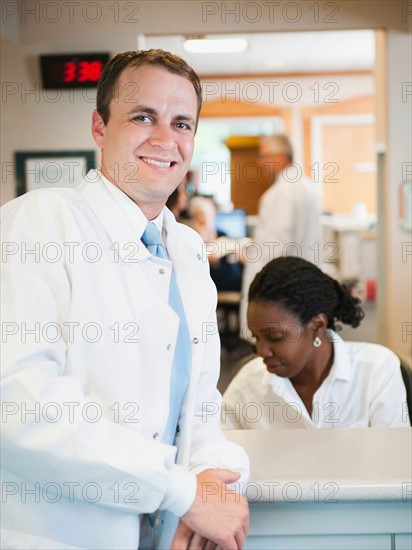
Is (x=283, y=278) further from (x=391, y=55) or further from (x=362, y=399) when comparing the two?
(x=391, y=55)

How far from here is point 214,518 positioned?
3.34 feet

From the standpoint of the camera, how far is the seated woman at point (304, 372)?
1.79 metres

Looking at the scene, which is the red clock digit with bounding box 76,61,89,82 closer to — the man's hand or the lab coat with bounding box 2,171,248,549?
the lab coat with bounding box 2,171,248,549

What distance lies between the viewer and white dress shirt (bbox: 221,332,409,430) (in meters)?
1.77

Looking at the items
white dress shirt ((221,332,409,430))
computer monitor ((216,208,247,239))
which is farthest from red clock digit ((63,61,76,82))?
computer monitor ((216,208,247,239))

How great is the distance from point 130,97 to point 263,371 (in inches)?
37.1

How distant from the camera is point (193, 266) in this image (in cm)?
120

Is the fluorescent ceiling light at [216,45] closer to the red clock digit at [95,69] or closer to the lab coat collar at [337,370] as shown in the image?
the red clock digit at [95,69]

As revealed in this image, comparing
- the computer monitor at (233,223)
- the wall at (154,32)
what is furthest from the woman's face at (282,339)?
the computer monitor at (233,223)

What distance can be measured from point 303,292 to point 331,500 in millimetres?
770

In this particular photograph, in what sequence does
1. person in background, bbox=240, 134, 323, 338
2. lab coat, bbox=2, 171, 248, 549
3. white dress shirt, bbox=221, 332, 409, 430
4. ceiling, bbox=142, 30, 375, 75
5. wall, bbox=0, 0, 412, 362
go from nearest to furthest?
lab coat, bbox=2, 171, 248, 549 < white dress shirt, bbox=221, 332, 409, 430 < wall, bbox=0, 0, 412, 362 < person in background, bbox=240, 134, 323, 338 < ceiling, bbox=142, 30, 375, 75

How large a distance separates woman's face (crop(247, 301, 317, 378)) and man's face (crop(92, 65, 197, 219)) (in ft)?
2.47

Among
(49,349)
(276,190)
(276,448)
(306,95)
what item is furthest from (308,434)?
(306,95)

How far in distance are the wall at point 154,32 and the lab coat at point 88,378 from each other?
7.39 feet
